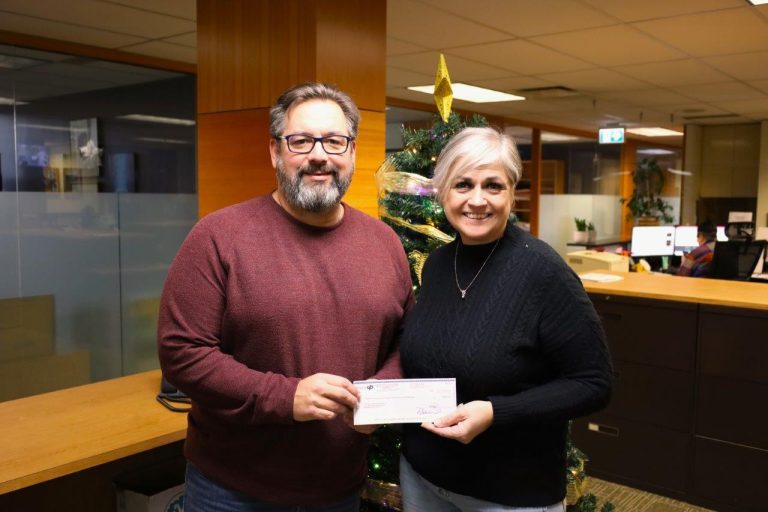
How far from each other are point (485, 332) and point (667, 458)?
2.49 meters

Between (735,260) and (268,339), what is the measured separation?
561 cm

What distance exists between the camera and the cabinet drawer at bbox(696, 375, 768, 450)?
3.10m

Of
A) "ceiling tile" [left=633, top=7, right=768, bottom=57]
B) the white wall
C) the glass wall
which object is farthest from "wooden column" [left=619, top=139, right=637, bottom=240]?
the glass wall

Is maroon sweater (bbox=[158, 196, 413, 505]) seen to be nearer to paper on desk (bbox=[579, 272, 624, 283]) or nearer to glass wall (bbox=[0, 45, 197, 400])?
paper on desk (bbox=[579, 272, 624, 283])

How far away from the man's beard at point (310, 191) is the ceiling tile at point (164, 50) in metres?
3.56

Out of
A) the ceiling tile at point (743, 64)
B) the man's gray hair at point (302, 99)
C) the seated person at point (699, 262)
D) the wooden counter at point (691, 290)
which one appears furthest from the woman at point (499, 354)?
the seated person at point (699, 262)

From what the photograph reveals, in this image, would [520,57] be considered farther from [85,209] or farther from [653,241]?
[85,209]

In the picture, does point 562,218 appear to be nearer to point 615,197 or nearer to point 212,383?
point 615,197

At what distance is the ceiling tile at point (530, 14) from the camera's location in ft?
11.8

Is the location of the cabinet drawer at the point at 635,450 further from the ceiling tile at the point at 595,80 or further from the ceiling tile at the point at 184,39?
the ceiling tile at the point at 184,39

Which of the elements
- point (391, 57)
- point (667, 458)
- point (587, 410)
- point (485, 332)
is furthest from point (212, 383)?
point (391, 57)

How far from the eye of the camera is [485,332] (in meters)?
1.38

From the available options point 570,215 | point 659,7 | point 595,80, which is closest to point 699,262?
point 595,80

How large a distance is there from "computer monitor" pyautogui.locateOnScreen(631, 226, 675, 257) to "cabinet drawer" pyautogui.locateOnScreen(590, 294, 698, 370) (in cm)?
374
